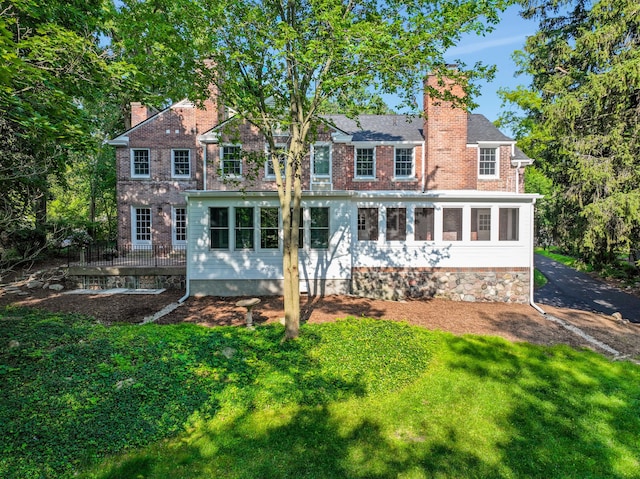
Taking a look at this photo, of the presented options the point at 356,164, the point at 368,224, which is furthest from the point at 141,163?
the point at 368,224

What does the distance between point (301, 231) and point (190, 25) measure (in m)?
7.16

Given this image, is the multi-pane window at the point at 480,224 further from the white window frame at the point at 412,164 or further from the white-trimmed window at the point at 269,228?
the white-trimmed window at the point at 269,228

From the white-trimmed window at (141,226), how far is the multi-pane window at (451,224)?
15448mm

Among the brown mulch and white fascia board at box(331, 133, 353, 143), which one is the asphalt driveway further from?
white fascia board at box(331, 133, 353, 143)

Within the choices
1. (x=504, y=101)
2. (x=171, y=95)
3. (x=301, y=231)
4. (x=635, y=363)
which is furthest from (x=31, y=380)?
(x=504, y=101)

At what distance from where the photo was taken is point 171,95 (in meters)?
7.78

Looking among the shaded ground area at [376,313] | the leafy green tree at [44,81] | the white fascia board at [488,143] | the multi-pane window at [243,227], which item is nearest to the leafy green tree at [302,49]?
the leafy green tree at [44,81]

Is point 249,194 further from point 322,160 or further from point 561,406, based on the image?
point 561,406

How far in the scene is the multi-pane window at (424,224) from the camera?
40.5ft

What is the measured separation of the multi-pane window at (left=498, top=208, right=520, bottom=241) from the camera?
12211 millimetres

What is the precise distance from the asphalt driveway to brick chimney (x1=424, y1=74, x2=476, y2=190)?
6500mm

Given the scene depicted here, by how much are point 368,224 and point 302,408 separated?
8.22 meters

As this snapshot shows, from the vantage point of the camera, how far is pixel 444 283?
12.4m

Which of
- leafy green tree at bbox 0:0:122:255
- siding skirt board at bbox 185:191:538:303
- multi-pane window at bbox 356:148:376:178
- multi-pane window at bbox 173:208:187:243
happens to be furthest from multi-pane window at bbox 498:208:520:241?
multi-pane window at bbox 173:208:187:243
